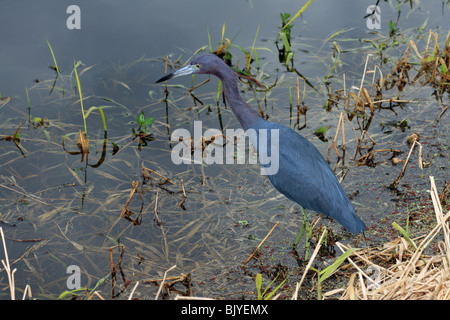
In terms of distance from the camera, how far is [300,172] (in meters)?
4.64

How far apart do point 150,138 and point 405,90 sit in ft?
9.39

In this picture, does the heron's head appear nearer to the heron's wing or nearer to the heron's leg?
the heron's wing

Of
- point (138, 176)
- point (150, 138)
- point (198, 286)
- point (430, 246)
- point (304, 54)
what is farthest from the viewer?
point (304, 54)

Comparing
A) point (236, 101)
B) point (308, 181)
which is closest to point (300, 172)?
point (308, 181)

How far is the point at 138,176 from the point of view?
5441 millimetres

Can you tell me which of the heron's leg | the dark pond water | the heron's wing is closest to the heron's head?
the heron's wing

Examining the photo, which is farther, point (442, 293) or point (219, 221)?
point (219, 221)

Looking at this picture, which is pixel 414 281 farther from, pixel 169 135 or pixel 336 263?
pixel 169 135

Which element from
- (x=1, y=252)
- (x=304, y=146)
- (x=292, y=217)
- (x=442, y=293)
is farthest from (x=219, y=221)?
(x=442, y=293)

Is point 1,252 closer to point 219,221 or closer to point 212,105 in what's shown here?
point 219,221

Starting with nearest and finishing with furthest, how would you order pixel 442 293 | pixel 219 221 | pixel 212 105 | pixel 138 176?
pixel 442 293
pixel 219 221
pixel 138 176
pixel 212 105

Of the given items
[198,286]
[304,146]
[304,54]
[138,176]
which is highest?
[304,54]

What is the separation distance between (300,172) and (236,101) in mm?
767

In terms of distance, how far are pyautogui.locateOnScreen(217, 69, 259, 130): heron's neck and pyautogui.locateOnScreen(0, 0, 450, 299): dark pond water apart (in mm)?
759
